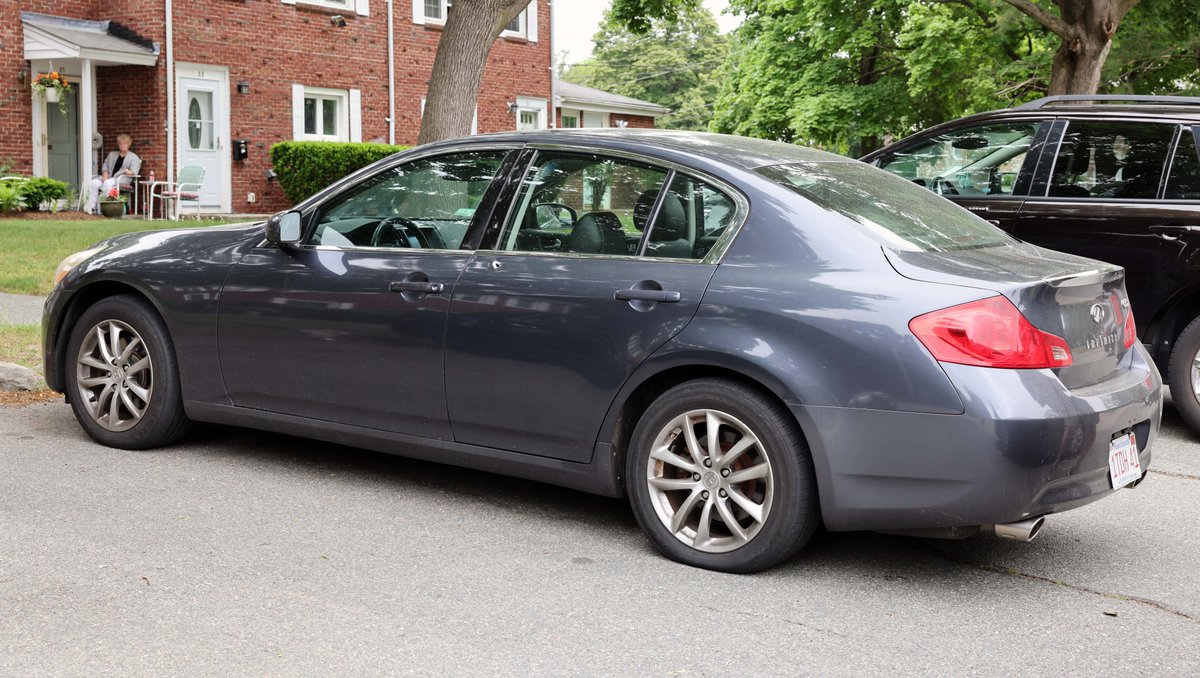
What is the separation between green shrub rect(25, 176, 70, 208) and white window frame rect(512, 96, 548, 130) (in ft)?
37.1

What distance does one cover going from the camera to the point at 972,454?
13.0ft

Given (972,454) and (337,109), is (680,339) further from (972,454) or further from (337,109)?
(337,109)

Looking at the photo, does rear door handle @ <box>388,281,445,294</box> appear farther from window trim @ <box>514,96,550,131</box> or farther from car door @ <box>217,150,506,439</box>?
window trim @ <box>514,96,550,131</box>

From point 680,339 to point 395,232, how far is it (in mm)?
1639

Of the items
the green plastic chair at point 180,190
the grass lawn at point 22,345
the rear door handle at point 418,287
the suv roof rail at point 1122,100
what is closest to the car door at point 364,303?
the rear door handle at point 418,287

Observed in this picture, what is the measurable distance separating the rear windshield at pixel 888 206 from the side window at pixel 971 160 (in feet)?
8.30

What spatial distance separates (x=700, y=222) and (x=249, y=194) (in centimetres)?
1989

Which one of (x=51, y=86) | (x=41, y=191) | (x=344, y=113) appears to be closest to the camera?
(x=41, y=191)

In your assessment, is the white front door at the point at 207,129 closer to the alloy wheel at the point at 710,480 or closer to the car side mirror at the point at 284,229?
the car side mirror at the point at 284,229

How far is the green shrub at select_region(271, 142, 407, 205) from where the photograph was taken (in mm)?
22516

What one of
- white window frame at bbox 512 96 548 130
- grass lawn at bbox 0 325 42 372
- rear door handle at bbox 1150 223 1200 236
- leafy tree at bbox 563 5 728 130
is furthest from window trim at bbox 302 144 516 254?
leafy tree at bbox 563 5 728 130

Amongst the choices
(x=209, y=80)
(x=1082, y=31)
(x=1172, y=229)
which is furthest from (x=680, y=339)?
(x=209, y=80)

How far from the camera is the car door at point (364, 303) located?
5102mm

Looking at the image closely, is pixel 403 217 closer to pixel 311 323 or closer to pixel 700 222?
pixel 311 323
